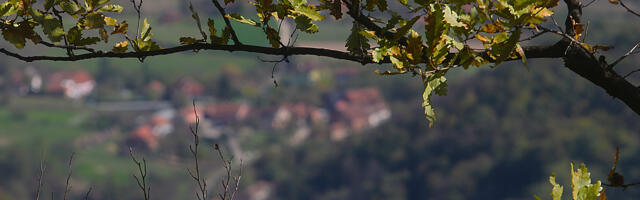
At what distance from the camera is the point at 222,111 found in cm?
7675

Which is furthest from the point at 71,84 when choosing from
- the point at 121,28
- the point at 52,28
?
the point at 52,28

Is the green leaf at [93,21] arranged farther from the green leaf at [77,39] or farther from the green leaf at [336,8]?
the green leaf at [336,8]

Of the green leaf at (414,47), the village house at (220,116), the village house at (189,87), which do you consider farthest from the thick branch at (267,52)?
the village house at (189,87)

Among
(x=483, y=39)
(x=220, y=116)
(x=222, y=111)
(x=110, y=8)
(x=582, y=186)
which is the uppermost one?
(x=483, y=39)

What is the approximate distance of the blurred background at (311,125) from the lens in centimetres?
5988

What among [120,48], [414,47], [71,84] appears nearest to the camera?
[414,47]

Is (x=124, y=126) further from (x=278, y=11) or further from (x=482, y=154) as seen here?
(x=278, y=11)

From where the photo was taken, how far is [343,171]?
7075 cm

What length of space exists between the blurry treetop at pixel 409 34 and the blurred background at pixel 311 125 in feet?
161

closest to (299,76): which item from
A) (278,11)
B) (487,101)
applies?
(487,101)

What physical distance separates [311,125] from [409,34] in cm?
7554

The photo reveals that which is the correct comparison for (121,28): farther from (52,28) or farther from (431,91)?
(431,91)

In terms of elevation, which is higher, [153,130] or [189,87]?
[189,87]

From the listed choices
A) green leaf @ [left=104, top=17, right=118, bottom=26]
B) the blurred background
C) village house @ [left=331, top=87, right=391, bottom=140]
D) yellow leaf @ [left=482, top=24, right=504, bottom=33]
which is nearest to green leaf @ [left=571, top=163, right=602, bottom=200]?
yellow leaf @ [left=482, top=24, right=504, bottom=33]
